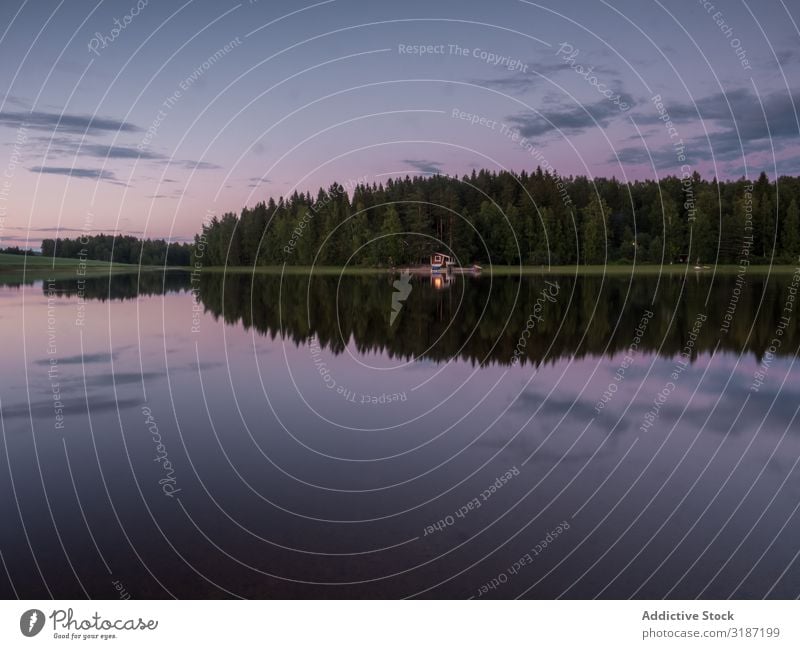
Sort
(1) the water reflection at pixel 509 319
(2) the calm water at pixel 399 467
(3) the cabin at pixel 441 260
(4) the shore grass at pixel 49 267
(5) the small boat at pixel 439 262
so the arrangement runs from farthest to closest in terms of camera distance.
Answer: (3) the cabin at pixel 441 260 < (5) the small boat at pixel 439 262 < (4) the shore grass at pixel 49 267 < (1) the water reflection at pixel 509 319 < (2) the calm water at pixel 399 467

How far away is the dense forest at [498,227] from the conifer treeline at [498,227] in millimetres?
187

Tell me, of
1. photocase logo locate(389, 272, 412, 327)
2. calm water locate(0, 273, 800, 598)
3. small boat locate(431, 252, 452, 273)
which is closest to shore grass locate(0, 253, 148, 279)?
photocase logo locate(389, 272, 412, 327)

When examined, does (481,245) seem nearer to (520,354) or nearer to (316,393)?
(520,354)

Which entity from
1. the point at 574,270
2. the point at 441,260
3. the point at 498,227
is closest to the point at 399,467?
the point at 441,260

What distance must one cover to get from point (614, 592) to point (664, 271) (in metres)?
96.8

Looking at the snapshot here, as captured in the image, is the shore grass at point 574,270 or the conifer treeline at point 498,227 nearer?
the shore grass at point 574,270

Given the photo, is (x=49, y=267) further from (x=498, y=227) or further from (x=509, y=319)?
(x=509, y=319)

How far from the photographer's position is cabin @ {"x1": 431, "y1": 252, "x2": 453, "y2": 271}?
97.3 m

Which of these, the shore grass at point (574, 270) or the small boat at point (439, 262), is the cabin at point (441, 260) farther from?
the shore grass at point (574, 270)
